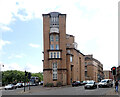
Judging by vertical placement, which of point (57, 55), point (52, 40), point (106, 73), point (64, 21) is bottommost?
point (106, 73)

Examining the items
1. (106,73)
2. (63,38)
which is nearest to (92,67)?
(63,38)

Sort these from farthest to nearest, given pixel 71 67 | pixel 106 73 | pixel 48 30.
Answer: pixel 106 73, pixel 71 67, pixel 48 30

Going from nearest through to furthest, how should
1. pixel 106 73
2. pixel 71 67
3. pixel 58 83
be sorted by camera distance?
1. pixel 58 83
2. pixel 71 67
3. pixel 106 73

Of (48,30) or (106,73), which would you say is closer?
(48,30)

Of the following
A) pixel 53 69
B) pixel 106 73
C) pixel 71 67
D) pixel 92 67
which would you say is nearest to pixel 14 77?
pixel 92 67

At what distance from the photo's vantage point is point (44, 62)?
203 ft

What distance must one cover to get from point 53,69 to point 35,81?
51.6 feet

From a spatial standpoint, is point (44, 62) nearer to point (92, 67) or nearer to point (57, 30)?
point (57, 30)

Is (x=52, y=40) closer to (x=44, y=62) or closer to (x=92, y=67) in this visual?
(x=44, y=62)

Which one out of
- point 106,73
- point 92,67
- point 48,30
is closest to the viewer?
point 48,30

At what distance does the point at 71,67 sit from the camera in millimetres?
72000

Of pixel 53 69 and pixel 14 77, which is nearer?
pixel 53 69

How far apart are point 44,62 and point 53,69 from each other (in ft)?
11.0

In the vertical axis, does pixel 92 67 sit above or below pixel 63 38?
below
